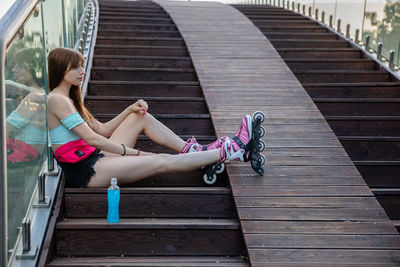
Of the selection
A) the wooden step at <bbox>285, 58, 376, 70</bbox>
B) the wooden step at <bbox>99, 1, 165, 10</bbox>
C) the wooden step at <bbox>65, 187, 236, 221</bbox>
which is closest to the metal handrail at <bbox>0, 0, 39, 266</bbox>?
the wooden step at <bbox>65, 187, 236, 221</bbox>

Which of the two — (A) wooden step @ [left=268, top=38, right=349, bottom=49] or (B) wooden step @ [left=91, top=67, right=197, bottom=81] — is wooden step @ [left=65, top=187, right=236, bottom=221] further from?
(A) wooden step @ [left=268, top=38, right=349, bottom=49]

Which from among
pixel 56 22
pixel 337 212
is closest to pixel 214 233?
pixel 337 212

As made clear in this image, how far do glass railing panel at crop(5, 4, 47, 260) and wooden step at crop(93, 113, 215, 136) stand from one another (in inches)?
50.7

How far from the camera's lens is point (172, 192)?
3.54 m

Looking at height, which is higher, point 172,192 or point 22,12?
point 22,12

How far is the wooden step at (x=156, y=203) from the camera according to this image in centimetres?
350

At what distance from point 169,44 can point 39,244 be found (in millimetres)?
4219

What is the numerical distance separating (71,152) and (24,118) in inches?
25.2

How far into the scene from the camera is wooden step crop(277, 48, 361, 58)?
21.6 feet

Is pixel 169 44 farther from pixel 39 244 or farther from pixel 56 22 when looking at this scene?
pixel 39 244

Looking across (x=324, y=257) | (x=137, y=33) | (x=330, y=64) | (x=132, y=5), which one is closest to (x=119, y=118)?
(x=324, y=257)

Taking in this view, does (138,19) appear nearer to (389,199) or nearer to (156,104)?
(156,104)

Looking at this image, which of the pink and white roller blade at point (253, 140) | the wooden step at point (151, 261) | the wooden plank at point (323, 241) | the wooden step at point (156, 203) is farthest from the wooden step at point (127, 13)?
the wooden plank at point (323, 241)

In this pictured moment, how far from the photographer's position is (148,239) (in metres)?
3.26
